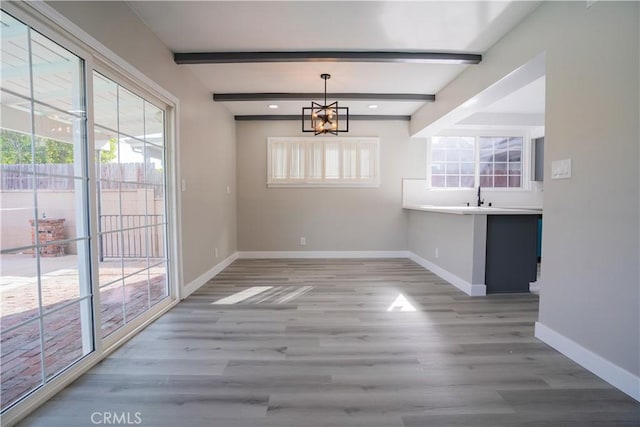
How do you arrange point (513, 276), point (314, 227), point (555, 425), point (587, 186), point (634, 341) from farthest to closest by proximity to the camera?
point (314, 227)
point (513, 276)
point (587, 186)
point (634, 341)
point (555, 425)

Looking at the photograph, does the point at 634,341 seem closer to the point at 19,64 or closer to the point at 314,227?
the point at 19,64

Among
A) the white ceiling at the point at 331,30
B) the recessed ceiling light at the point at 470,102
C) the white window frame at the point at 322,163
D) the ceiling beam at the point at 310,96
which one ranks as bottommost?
the white window frame at the point at 322,163

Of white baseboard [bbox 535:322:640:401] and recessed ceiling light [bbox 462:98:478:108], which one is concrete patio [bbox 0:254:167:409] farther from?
recessed ceiling light [bbox 462:98:478:108]

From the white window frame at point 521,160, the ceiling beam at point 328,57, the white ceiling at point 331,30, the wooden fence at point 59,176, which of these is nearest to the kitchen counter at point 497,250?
the ceiling beam at point 328,57

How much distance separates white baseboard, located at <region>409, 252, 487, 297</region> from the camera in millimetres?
3371

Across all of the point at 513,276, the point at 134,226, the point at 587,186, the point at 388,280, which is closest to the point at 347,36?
the point at 587,186

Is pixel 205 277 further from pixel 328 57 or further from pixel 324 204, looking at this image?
pixel 328 57

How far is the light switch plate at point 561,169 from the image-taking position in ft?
6.71

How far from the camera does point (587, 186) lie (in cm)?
191

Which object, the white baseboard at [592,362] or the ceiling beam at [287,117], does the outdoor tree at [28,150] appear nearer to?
the white baseboard at [592,362]

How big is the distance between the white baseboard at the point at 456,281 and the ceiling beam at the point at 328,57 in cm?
239

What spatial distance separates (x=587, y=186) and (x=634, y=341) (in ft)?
2.97

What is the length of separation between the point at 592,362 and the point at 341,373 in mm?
1567

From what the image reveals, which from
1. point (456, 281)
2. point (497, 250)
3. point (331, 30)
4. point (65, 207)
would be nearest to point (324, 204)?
point (456, 281)
